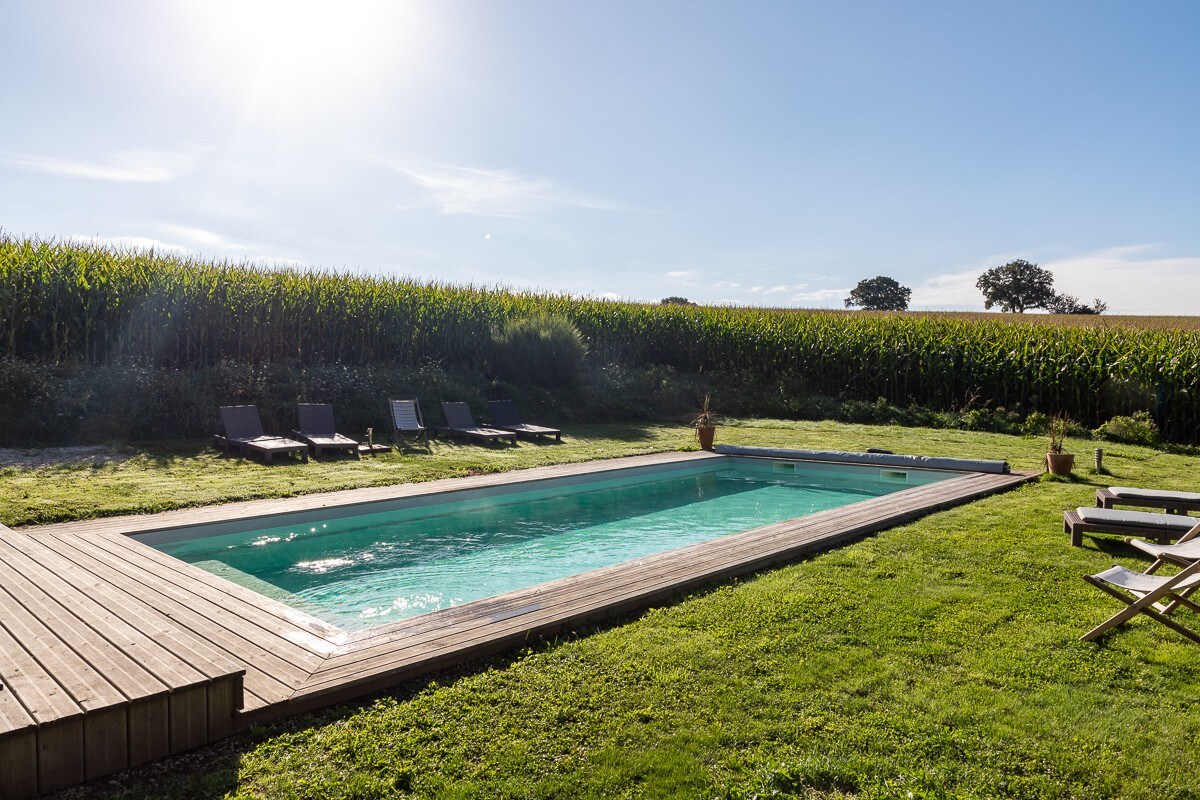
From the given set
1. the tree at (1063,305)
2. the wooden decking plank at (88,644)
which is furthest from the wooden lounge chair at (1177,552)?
the tree at (1063,305)

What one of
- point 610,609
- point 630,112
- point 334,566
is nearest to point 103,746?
point 610,609

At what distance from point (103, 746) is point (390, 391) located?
1284 centimetres

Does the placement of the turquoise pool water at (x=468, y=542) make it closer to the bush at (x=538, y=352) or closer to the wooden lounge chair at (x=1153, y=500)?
the wooden lounge chair at (x=1153, y=500)

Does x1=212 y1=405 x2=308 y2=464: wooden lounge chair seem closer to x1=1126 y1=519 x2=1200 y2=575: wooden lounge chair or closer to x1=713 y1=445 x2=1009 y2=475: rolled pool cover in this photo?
x1=713 y1=445 x2=1009 y2=475: rolled pool cover

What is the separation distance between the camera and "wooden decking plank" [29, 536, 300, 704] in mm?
3275

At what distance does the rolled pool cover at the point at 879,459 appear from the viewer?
10570 millimetres

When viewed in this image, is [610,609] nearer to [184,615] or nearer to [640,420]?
[184,615]

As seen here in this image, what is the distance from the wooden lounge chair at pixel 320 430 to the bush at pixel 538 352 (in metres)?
5.68

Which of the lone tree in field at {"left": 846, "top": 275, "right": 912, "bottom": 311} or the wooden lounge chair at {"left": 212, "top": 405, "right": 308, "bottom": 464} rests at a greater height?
the lone tree in field at {"left": 846, "top": 275, "right": 912, "bottom": 311}

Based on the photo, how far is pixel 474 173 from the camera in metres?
12.6

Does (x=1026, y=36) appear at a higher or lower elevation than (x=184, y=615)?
higher

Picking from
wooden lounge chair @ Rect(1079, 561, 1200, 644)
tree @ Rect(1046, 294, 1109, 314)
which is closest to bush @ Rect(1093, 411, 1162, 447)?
wooden lounge chair @ Rect(1079, 561, 1200, 644)

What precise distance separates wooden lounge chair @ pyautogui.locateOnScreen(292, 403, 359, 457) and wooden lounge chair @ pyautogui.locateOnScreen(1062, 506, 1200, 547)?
929 cm

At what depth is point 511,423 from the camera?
582 inches
